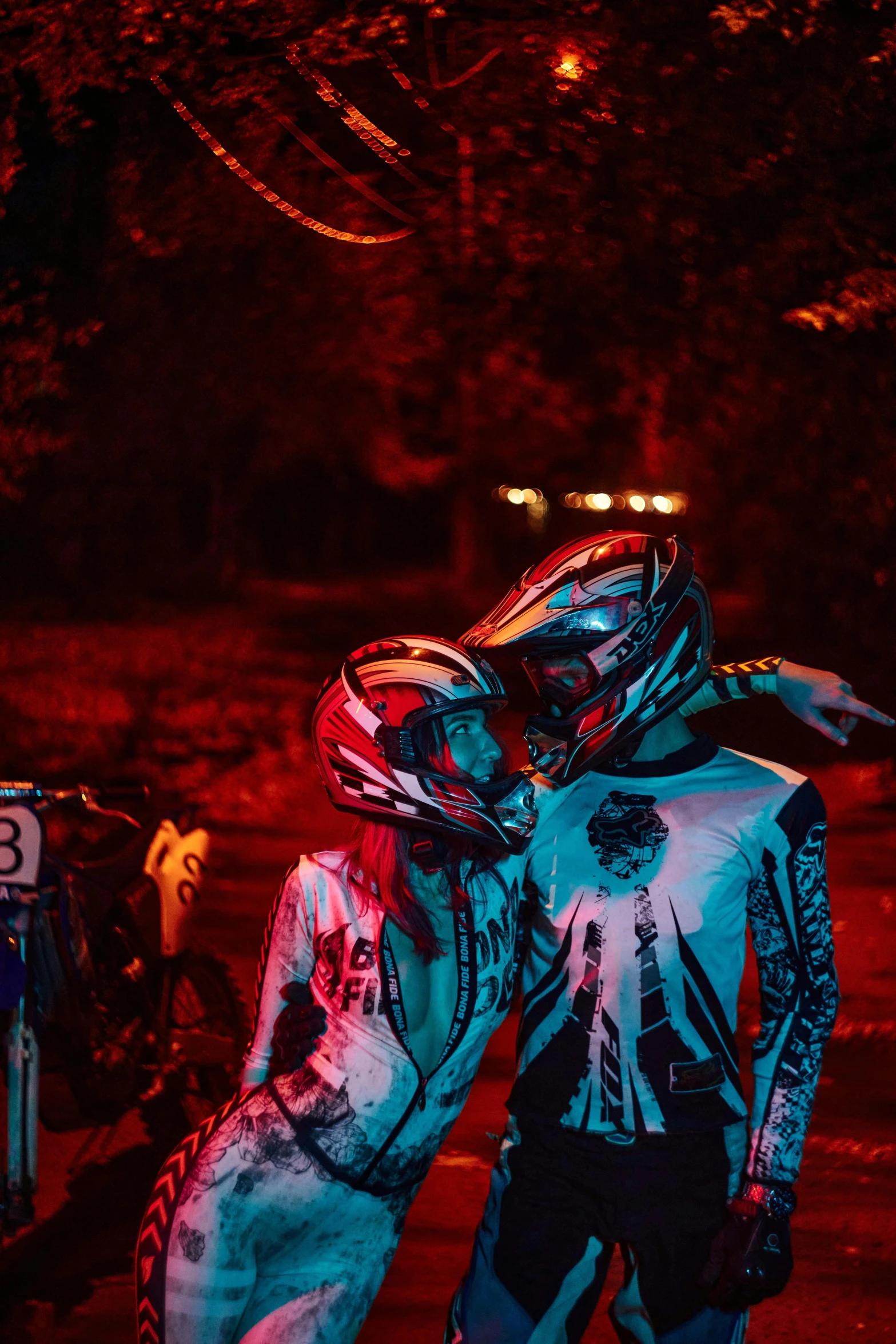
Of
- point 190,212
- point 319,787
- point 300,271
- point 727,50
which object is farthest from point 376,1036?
point 300,271

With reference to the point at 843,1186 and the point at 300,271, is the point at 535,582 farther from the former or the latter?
the point at 300,271

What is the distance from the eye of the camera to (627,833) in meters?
2.75

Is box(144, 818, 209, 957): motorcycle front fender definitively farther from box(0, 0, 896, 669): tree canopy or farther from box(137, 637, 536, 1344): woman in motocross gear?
box(0, 0, 896, 669): tree canopy

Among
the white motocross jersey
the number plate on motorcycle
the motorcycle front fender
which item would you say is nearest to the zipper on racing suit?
the white motocross jersey

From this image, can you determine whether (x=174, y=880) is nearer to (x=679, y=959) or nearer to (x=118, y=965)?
(x=118, y=965)

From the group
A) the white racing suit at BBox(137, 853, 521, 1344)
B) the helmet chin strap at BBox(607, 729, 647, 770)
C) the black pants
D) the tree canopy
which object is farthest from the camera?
the tree canopy

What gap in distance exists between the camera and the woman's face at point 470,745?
2537 millimetres

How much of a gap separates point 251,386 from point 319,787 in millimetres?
19405

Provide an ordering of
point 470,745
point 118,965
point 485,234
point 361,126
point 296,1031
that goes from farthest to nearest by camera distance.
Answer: point 485,234, point 361,126, point 118,965, point 470,745, point 296,1031

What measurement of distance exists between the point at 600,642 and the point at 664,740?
0.30 m

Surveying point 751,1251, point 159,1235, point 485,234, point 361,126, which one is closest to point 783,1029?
point 751,1251

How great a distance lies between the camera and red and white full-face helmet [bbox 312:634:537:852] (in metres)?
2.48

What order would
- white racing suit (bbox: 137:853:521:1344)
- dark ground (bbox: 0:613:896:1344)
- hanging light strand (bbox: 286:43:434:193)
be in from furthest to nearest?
1. hanging light strand (bbox: 286:43:434:193)
2. dark ground (bbox: 0:613:896:1344)
3. white racing suit (bbox: 137:853:521:1344)

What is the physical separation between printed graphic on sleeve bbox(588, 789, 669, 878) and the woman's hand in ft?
1.44
